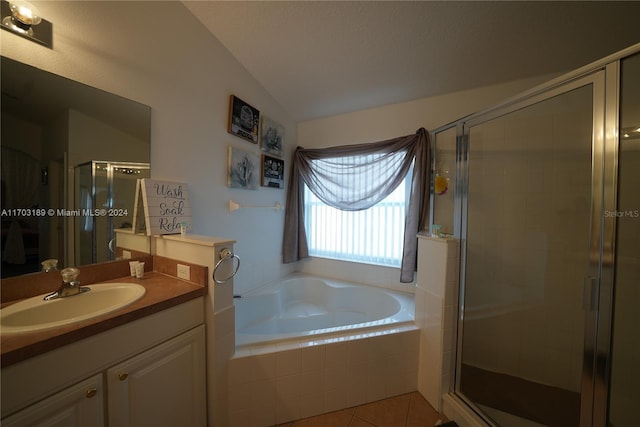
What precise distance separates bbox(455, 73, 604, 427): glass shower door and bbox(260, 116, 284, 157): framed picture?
1630mm

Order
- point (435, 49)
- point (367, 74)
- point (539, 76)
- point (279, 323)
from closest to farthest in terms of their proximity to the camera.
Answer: point (435, 49) < point (539, 76) < point (367, 74) < point (279, 323)

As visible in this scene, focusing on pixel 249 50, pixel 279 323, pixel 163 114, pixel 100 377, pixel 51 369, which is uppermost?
pixel 249 50

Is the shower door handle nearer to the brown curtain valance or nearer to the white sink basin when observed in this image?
the brown curtain valance

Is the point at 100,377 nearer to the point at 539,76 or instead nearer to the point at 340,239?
the point at 340,239

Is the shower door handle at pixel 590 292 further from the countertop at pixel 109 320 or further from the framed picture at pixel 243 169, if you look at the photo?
the framed picture at pixel 243 169

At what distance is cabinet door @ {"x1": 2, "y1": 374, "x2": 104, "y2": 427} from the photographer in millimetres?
628

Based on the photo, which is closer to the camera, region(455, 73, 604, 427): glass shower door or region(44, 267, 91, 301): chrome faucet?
region(44, 267, 91, 301): chrome faucet

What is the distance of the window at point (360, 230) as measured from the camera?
2209mm

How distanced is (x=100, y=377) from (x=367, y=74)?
228 centimetres

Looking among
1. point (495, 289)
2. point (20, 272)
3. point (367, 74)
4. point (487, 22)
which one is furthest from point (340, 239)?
point (20, 272)

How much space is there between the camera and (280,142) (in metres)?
2.31

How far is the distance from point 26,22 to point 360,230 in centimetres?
240

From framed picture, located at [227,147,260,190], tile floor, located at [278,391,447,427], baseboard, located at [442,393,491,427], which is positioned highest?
framed picture, located at [227,147,260,190]

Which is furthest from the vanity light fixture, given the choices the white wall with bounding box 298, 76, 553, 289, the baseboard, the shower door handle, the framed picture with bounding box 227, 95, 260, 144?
the baseboard
